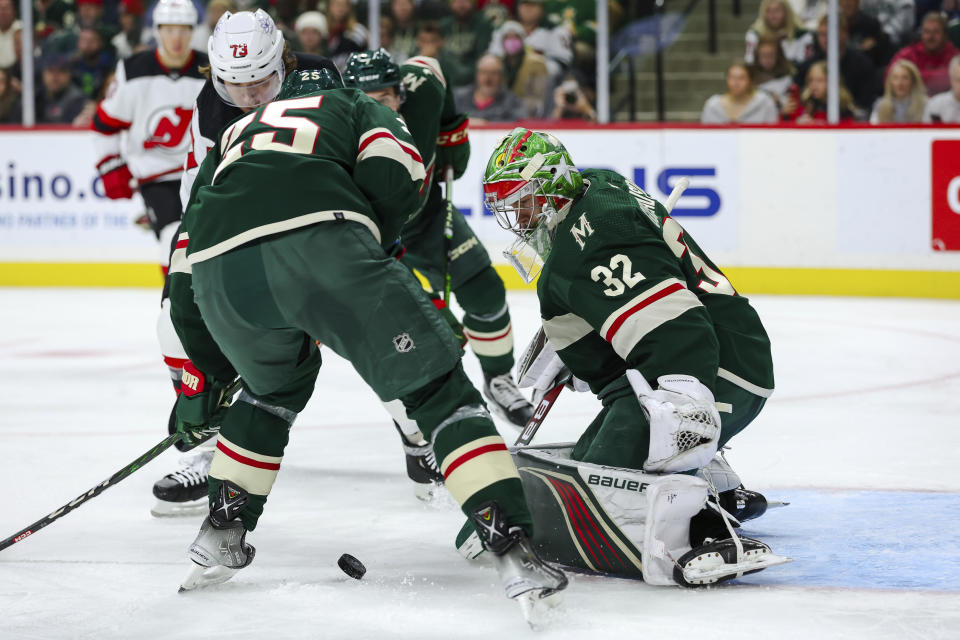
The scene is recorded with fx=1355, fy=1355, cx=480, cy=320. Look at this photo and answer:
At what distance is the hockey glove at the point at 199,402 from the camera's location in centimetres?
279

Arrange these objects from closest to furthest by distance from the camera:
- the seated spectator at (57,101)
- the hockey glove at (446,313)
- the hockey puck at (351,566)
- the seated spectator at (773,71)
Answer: the hockey puck at (351,566), the hockey glove at (446,313), the seated spectator at (773,71), the seated spectator at (57,101)

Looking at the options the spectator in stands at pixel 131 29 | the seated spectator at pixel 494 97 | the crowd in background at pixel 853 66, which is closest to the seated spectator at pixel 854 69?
the crowd in background at pixel 853 66

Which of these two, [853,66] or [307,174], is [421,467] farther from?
[853,66]

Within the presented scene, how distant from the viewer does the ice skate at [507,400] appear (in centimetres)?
442

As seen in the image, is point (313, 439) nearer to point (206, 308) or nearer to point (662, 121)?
point (206, 308)

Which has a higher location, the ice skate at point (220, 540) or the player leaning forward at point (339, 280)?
the player leaning forward at point (339, 280)

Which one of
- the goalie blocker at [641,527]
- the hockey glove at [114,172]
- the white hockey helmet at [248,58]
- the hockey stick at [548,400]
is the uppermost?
the white hockey helmet at [248,58]

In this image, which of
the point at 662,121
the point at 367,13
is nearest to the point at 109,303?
the point at 367,13

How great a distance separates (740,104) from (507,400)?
381cm

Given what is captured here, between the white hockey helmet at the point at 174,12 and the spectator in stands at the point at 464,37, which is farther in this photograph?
the spectator in stands at the point at 464,37

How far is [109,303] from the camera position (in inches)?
307

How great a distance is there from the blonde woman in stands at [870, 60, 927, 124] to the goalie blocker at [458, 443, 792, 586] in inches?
200

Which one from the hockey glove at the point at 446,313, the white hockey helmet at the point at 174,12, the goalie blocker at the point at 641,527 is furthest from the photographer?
the white hockey helmet at the point at 174,12

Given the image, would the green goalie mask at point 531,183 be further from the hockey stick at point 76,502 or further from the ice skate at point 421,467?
the ice skate at point 421,467
